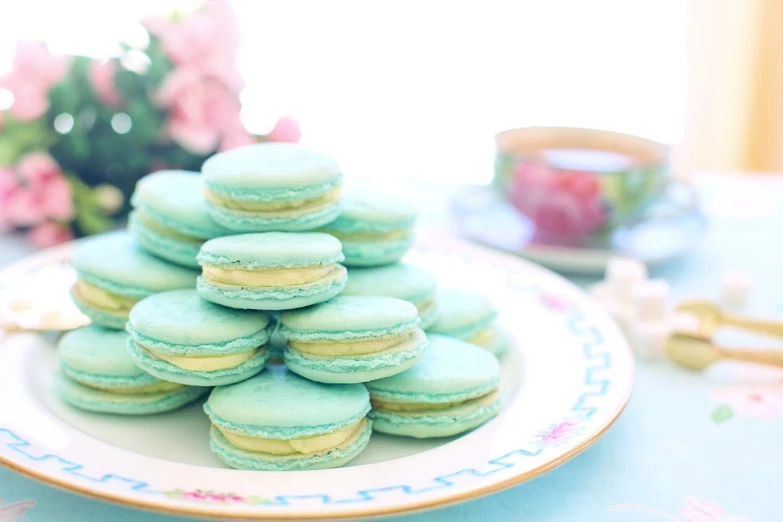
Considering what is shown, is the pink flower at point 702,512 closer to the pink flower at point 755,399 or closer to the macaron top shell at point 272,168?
the pink flower at point 755,399

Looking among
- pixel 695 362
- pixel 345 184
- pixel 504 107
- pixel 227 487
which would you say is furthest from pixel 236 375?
pixel 504 107

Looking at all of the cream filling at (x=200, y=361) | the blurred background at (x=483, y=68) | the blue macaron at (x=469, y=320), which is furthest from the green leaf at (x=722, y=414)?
the blurred background at (x=483, y=68)

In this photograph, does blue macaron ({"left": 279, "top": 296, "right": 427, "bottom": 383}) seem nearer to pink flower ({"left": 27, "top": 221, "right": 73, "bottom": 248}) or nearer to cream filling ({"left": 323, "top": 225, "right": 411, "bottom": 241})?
cream filling ({"left": 323, "top": 225, "right": 411, "bottom": 241})

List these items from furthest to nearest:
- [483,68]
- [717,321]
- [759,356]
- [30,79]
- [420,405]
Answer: [483,68] → [30,79] → [717,321] → [759,356] → [420,405]

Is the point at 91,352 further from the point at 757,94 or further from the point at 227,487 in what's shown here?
the point at 757,94

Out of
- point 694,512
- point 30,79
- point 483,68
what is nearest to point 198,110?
point 30,79

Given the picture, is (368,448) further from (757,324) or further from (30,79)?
(30,79)
